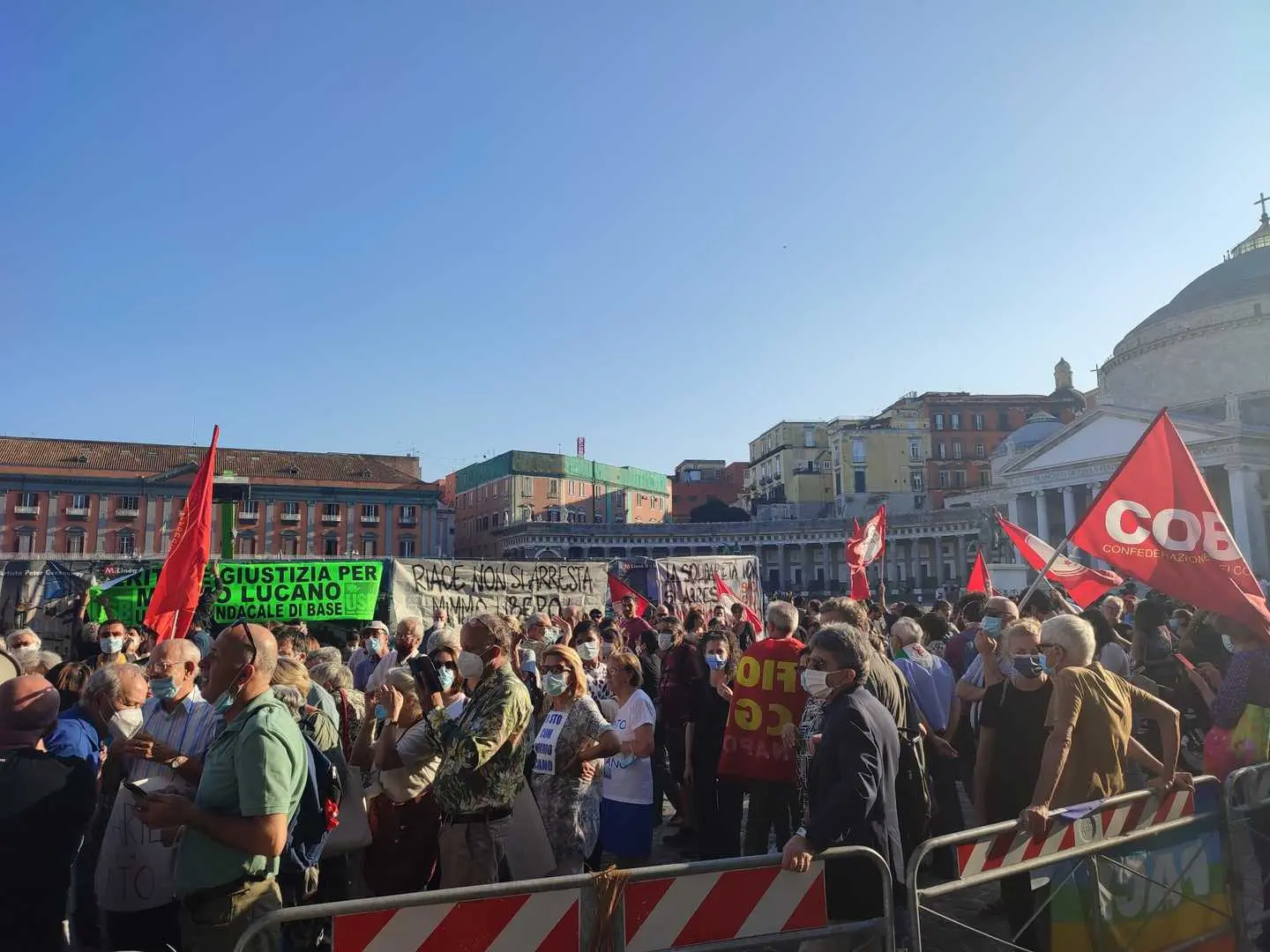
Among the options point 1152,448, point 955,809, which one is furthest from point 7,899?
point 1152,448

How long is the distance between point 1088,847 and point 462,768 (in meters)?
3.25

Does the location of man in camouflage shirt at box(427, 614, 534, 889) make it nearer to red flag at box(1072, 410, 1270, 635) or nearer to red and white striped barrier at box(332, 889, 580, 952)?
red and white striped barrier at box(332, 889, 580, 952)

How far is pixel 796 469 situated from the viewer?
93062mm

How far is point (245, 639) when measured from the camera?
356 centimetres

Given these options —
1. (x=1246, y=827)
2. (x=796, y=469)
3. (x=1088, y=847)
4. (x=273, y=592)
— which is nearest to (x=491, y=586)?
(x=273, y=592)

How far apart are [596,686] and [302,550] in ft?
207

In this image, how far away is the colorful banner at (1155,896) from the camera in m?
4.54

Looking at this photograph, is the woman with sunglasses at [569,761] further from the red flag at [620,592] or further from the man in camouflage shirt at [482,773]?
the red flag at [620,592]

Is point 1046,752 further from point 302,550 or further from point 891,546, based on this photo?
point 891,546

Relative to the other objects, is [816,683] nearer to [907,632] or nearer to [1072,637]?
[1072,637]

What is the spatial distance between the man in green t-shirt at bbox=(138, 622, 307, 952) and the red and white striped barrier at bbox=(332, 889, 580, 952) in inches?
15.8

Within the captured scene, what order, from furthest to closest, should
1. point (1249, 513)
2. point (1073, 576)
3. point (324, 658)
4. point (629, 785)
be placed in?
point (1249, 513), point (1073, 576), point (324, 658), point (629, 785)

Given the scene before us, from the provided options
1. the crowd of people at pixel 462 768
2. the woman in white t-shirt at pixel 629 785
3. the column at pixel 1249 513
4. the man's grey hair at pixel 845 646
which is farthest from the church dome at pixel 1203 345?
the man's grey hair at pixel 845 646

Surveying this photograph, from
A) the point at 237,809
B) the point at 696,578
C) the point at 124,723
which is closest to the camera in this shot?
the point at 237,809
